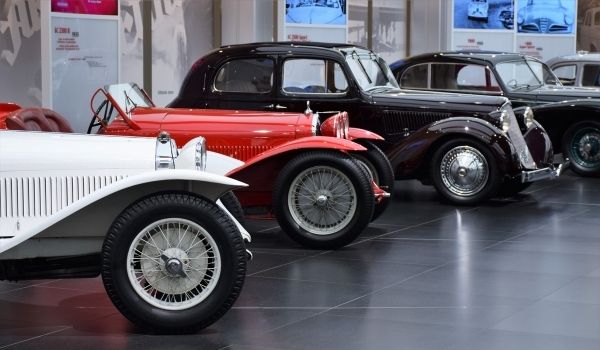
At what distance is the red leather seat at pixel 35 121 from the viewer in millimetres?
8284

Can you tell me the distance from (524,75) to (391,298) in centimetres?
826

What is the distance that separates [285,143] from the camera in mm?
8781

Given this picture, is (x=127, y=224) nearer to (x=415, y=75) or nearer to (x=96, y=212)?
(x=96, y=212)

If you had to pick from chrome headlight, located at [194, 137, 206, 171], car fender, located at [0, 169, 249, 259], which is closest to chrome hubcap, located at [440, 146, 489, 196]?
→ chrome headlight, located at [194, 137, 206, 171]

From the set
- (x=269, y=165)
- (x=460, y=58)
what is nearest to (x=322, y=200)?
(x=269, y=165)

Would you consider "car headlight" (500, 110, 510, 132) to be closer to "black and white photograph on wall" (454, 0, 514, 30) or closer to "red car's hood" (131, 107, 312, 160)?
"red car's hood" (131, 107, 312, 160)

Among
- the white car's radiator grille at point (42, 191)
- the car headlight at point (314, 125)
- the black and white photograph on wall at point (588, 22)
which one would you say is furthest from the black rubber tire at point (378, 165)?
the black and white photograph on wall at point (588, 22)

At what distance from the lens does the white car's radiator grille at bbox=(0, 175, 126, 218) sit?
6020mm

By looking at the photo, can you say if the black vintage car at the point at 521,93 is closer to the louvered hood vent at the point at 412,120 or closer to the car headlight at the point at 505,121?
the louvered hood vent at the point at 412,120

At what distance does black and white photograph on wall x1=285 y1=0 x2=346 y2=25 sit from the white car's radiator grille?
9999 mm

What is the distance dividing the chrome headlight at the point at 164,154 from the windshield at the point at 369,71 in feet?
17.7

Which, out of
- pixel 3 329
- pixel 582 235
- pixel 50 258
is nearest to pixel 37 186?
pixel 50 258

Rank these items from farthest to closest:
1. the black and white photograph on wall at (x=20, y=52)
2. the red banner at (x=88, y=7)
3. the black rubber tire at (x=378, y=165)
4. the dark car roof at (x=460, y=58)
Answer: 1. the dark car roof at (x=460, y=58)
2. the red banner at (x=88, y=7)
3. the black and white photograph on wall at (x=20, y=52)
4. the black rubber tire at (x=378, y=165)

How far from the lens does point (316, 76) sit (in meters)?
11.4
